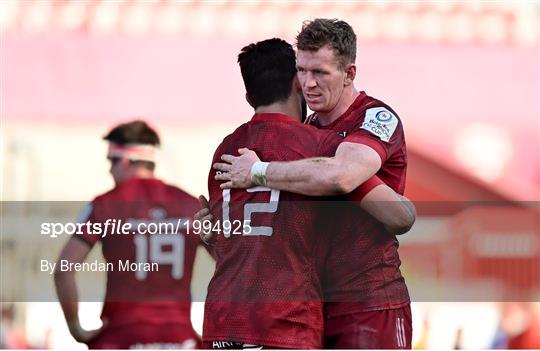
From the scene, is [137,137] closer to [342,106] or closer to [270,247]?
[342,106]

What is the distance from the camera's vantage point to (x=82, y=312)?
7188 millimetres

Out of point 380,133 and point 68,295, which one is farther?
point 68,295

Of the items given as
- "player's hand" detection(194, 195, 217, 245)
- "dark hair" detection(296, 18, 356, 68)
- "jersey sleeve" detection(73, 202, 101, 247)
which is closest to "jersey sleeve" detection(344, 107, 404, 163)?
"dark hair" detection(296, 18, 356, 68)

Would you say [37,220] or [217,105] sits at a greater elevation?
[217,105]

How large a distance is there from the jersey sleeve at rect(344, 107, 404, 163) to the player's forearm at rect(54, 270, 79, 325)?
166cm

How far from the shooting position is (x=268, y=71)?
3086 millimetres

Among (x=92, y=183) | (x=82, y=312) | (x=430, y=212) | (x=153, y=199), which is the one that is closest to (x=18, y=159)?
(x=92, y=183)

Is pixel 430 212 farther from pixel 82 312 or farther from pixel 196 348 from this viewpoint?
pixel 196 348

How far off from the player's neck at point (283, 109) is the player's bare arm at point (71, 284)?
4.46 feet

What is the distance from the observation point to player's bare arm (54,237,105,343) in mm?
4117

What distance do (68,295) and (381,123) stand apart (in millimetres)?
1785

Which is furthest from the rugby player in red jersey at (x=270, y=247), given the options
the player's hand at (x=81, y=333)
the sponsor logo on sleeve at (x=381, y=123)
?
the player's hand at (x=81, y=333)

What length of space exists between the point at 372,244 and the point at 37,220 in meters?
5.61

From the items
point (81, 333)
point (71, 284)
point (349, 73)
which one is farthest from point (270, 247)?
point (81, 333)
